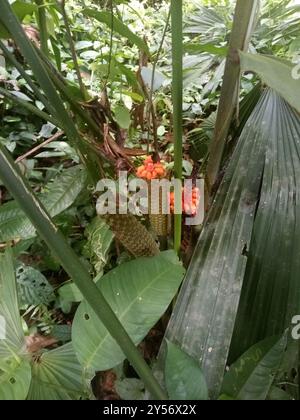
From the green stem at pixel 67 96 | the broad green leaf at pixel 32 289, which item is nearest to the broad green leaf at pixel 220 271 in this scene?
the green stem at pixel 67 96

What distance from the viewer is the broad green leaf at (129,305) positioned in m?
0.49

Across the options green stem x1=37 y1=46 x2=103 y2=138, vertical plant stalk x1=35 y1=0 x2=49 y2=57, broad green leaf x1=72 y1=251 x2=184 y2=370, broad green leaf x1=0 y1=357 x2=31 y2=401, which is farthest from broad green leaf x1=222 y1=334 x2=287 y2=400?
vertical plant stalk x1=35 y1=0 x2=49 y2=57

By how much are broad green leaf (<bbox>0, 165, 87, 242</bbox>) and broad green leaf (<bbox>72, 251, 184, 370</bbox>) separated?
0.74ft

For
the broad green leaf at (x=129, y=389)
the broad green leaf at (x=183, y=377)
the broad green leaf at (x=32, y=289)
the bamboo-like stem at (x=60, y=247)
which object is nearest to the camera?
the bamboo-like stem at (x=60, y=247)

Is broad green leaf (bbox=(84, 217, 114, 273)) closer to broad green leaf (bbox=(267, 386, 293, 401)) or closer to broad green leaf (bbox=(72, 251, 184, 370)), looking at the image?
broad green leaf (bbox=(72, 251, 184, 370))

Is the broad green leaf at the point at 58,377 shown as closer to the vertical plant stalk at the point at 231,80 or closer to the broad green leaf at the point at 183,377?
the broad green leaf at the point at 183,377

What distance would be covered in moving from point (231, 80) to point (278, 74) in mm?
197

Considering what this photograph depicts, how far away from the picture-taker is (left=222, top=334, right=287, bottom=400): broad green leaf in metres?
0.45

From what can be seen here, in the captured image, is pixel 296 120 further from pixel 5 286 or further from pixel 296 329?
pixel 5 286

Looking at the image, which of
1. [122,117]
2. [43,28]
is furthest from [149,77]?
[43,28]

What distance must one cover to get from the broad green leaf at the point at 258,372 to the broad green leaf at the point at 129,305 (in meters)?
0.10

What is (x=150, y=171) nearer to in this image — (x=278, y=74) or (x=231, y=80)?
(x=231, y=80)

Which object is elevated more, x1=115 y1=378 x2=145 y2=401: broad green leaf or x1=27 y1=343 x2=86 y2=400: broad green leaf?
x1=27 y1=343 x2=86 y2=400: broad green leaf
